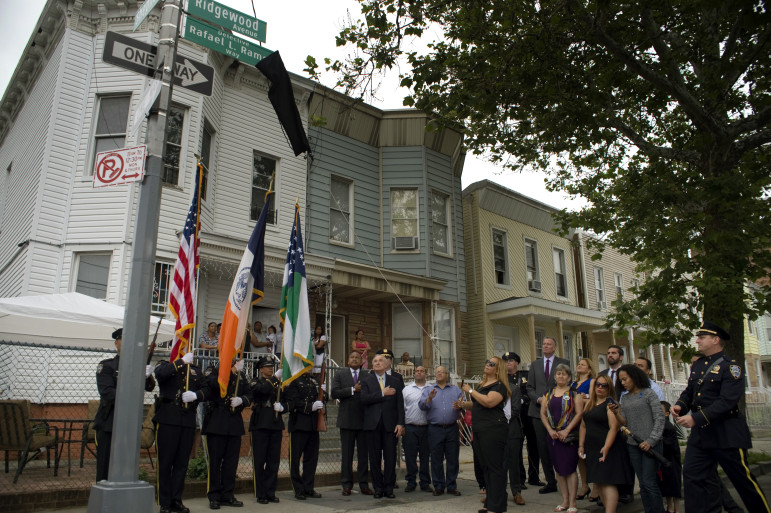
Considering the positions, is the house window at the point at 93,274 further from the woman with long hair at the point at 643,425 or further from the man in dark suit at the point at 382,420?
the woman with long hair at the point at 643,425

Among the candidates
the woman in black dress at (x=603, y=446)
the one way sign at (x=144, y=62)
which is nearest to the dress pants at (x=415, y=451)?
the woman in black dress at (x=603, y=446)

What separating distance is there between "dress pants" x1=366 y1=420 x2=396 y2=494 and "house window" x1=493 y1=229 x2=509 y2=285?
1352 cm

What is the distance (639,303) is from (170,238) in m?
9.97

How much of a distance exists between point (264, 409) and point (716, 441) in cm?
546

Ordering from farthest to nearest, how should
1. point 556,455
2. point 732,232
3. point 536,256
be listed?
point 536,256
point 732,232
point 556,455

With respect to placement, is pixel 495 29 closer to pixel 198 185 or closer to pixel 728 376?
pixel 198 185

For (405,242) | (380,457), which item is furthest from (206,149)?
(380,457)

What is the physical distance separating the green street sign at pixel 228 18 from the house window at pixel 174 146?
7.87 meters

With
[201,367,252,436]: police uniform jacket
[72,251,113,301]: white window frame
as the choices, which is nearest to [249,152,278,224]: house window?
[72,251,113,301]: white window frame

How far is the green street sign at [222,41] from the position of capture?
6.70 m

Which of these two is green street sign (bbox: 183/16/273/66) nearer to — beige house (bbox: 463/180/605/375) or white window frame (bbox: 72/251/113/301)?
white window frame (bbox: 72/251/113/301)

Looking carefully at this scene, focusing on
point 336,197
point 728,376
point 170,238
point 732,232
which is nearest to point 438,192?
point 336,197

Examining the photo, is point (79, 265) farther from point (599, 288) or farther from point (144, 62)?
point (599, 288)

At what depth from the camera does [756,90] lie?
37.1 ft
